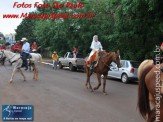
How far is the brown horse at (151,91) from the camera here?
13.4 feet

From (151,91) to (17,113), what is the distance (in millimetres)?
3872

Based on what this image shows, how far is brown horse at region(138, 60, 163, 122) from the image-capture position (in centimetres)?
409

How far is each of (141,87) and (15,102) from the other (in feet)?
16.2

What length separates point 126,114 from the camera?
22.7ft

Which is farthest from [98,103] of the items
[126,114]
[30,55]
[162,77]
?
[30,55]

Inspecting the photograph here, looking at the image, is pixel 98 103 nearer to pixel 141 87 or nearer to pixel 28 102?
pixel 28 102

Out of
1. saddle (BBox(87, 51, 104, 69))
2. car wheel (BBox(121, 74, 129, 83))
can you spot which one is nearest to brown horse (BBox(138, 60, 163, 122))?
saddle (BBox(87, 51, 104, 69))

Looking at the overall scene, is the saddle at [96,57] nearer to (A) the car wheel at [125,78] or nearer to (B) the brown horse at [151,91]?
(A) the car wheel at [125,78]

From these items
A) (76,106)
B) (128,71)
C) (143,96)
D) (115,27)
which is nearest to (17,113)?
(76,106)

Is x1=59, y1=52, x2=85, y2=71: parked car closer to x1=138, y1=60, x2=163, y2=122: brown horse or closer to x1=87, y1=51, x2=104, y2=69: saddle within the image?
x1=87, y1=51, x2=104, y2=69: saddle

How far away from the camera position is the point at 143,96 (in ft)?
15.0

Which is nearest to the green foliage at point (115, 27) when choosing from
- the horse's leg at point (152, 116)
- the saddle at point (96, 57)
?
the saddle at point (96, 57)

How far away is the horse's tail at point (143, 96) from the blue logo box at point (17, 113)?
3.02 m

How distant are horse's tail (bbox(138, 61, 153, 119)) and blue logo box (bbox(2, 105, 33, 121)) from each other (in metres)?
3.02
